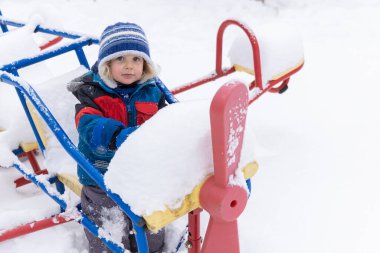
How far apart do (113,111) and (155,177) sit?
64cm

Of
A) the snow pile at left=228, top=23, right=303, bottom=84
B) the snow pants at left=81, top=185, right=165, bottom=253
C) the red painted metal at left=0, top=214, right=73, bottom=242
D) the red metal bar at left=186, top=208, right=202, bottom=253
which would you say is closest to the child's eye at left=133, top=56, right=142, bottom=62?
the snow pants at left=81, top=185, right=165, bottom=253

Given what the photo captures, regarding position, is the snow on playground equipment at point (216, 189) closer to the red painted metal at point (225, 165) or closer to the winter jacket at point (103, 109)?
the red painted metal at point (225, 165)

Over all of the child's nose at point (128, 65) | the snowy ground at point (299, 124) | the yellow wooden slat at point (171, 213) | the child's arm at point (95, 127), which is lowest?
the snowy ground at point (299, 124)

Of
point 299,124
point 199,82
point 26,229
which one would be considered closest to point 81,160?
point 26,229

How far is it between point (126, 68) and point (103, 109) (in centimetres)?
18

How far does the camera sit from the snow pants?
5.98 ft

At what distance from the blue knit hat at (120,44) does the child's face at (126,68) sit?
0.03 m

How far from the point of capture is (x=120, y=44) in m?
1.62

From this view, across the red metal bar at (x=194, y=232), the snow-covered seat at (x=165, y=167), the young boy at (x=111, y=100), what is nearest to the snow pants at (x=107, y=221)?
the young boy at (x=111, y=100)

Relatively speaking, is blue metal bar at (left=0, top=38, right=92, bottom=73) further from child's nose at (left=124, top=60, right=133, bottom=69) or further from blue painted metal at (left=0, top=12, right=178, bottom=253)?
child's nose at (left=124, top=60, right=133, bottom=69)

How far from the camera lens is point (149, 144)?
114 centimetres

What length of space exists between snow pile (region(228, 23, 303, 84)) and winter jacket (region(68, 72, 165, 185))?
0.81 m

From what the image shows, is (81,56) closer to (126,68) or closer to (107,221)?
Answer: (126,68)

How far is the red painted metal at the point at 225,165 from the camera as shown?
1.05 meters
